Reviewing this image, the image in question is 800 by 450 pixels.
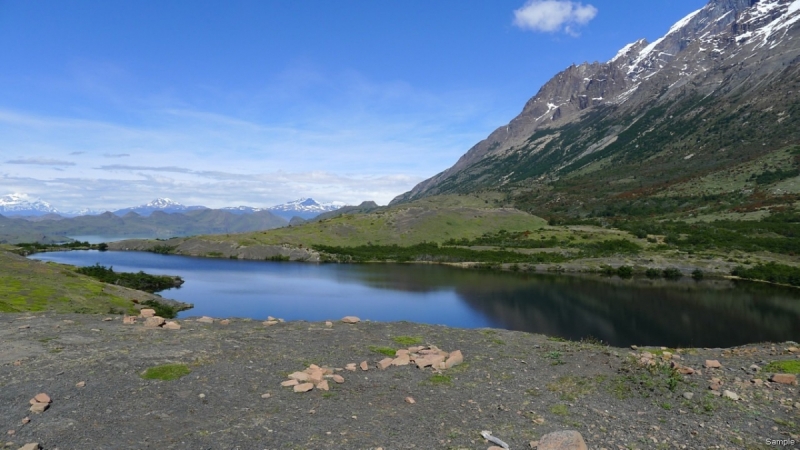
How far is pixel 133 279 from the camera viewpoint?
89.4 meters

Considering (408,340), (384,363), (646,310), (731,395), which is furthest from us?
(646,310)

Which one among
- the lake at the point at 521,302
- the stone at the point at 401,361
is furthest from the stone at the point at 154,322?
the lake at the point at 521,302

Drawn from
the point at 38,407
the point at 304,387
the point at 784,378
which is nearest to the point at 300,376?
the point at 304,387

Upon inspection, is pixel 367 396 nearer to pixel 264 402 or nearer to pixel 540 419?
pixel 264 402

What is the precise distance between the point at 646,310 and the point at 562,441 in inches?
2770

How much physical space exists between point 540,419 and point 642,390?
20.8 feet

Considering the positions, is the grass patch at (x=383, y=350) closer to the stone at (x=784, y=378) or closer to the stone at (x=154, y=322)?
the stone at (x=154, y=322)

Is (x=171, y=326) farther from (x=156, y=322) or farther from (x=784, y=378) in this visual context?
(x=784, y=378)

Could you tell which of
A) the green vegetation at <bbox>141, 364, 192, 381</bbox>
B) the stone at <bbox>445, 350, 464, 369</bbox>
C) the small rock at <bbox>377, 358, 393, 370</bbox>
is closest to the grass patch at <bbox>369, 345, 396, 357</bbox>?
the small rock at <bbox>377, 358, 393, 370</bbox>

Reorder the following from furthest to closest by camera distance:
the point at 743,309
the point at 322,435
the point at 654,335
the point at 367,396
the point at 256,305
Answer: the point at 743,309
the point at 256,305
the point at 654,335
the point at 367,396
the point at 322,435

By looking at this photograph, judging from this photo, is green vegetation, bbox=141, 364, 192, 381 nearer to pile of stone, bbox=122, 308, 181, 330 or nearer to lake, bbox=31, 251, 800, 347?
pile of stone, bbox=122, 308, 181, 330

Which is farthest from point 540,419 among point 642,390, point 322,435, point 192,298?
point 192,298

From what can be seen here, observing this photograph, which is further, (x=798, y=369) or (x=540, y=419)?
(x=798, y=369)

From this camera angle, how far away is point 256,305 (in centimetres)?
7275
